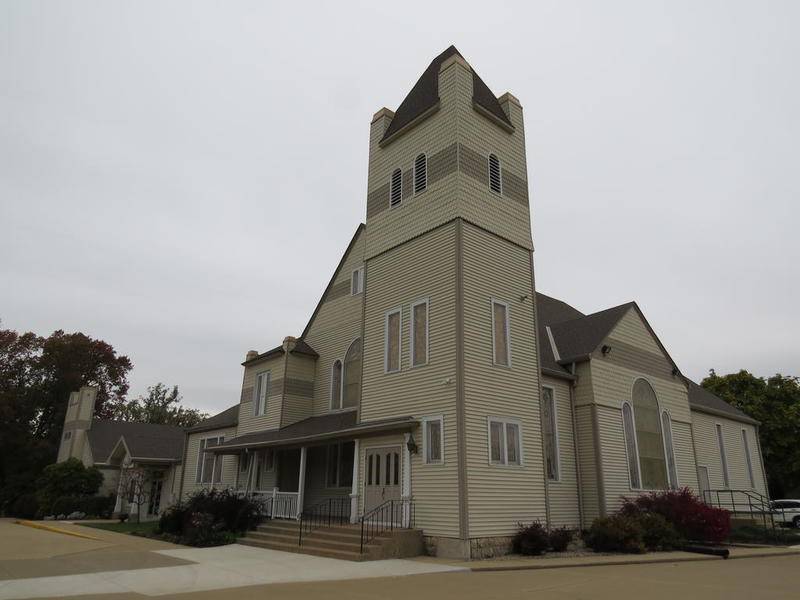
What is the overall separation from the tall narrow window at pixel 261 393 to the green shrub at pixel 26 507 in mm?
16557

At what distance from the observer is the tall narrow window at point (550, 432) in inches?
697

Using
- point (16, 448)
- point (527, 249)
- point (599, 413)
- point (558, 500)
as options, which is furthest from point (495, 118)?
point (16, 448)

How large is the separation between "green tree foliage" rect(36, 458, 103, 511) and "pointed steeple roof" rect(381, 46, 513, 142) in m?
26.2

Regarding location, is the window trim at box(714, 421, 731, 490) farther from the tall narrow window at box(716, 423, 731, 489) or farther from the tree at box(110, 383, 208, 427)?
the tree at box(110, 383, 208, 427)

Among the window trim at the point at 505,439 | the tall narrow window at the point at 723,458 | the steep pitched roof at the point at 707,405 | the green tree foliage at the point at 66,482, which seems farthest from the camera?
the green tree foliage at the point at 66,482

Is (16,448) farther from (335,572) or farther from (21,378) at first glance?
(335,572)

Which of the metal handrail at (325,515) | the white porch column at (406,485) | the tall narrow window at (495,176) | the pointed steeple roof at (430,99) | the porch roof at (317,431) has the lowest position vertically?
the metal handrail at (325,515)

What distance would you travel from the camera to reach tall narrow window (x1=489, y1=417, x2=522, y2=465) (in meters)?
15.1

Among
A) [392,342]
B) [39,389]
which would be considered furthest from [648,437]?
[39,389]

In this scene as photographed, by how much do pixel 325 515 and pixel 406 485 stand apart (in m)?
5.82

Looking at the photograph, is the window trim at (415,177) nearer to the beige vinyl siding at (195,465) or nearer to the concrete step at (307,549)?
the concrete step at (307,549)

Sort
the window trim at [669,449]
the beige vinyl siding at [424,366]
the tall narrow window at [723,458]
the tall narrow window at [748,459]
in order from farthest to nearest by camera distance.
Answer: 1. the tall narrow window at [748,459]
2. the tall narrow window at [723,458]
3. the window trim at [669,449]
4. the beige vinyl siding at [424,366]

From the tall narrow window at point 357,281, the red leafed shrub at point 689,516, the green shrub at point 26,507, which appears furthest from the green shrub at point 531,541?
the green shrub at point 26,507

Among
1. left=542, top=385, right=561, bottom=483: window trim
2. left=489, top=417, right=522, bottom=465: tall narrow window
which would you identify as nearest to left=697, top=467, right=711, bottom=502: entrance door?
left=542, top=385, right=561, bottom=483: window trim
